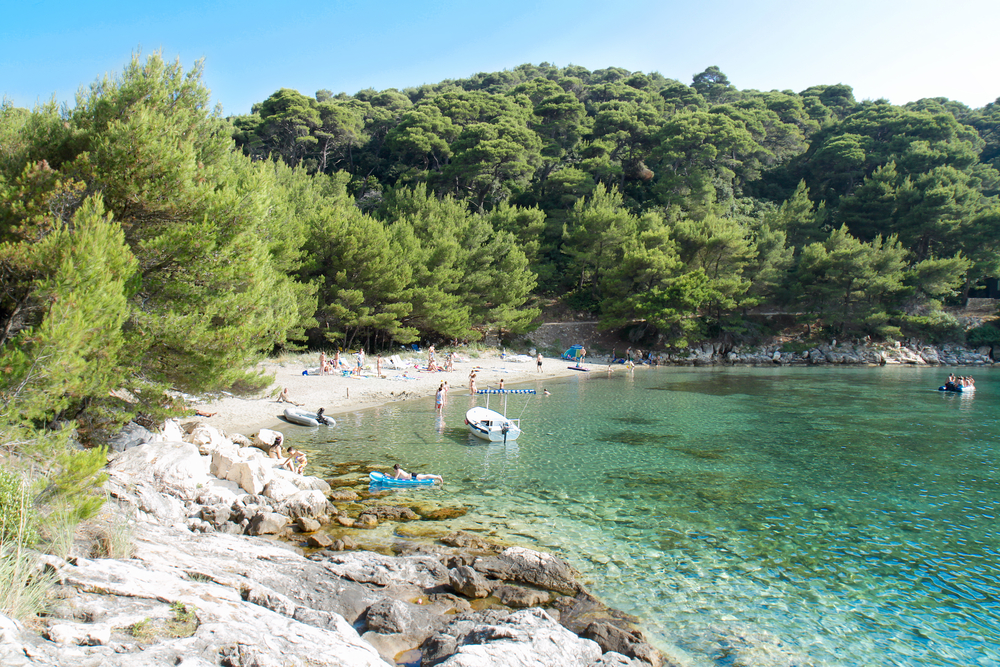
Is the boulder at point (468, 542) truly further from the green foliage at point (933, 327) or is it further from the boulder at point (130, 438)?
the green foliage at point (933, 327)

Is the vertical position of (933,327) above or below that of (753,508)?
above

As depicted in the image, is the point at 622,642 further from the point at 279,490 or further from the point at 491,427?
the point at 491,427

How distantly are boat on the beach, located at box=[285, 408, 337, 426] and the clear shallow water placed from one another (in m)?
1.13

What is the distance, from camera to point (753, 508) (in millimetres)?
11773

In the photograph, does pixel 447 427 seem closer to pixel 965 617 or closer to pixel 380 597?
pixel 380 597

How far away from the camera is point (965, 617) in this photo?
7625mm

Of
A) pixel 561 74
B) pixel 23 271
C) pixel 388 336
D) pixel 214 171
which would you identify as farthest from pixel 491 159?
pixel 561 74

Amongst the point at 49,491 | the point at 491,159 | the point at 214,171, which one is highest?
the point at 491,159

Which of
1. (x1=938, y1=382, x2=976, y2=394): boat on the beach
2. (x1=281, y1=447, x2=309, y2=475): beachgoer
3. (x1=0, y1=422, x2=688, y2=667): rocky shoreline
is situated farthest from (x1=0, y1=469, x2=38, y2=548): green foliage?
(x1=938, y1=382, x2=976, y2=394): boat on the beach

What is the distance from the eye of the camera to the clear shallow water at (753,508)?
24.4 feet

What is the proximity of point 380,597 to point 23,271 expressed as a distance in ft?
22.6

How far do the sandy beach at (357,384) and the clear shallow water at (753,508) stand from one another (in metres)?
2.01

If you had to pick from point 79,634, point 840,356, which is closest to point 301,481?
point 79,634

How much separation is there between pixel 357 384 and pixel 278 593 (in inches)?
784
